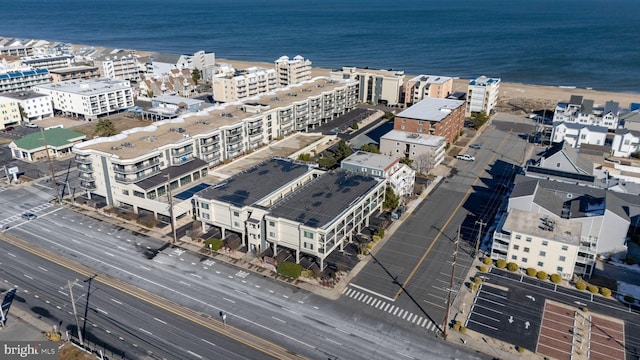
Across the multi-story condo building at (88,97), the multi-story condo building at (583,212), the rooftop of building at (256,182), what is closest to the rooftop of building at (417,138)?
the multi-story condo building at (583,212)

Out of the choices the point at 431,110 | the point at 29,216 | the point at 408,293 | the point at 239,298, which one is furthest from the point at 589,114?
the point at 29,216

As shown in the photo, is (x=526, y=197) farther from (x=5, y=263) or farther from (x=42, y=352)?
(x=5, y=263)

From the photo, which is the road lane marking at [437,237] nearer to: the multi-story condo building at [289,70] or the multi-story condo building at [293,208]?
the multi-story condo building at [293,208]

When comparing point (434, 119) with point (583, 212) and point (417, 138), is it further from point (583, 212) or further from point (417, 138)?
point (583, 212)

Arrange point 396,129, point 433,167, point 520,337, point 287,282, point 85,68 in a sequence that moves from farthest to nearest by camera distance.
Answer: point 85,68, point 396,129, point 433,167, point 287,282, point 520,337

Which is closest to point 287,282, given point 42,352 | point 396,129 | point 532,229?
point 42,352

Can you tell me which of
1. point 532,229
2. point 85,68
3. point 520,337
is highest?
point 85,68
